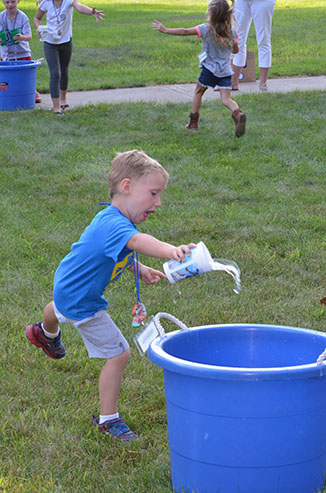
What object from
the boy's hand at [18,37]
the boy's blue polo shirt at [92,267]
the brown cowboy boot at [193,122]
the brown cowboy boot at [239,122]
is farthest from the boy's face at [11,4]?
the boy's blue polo shirt at [92,267]

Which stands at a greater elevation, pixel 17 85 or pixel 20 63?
pixel 20 63

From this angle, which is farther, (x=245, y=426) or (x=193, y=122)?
(x=193, y=122)

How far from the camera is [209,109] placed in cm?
892

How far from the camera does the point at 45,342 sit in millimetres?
3256

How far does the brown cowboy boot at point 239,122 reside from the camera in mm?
7355

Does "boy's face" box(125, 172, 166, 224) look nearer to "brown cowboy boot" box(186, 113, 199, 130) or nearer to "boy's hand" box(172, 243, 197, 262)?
"boy's hand" box(172, 243, 197, 262)

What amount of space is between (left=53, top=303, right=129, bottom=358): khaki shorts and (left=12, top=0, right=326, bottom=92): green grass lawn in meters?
8.44

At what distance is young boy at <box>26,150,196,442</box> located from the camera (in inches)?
104

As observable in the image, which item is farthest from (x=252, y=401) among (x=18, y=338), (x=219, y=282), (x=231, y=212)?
(x=231, y=212)

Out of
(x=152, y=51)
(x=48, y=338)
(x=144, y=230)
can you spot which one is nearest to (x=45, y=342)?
(x=48, y=338)

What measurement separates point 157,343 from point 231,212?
3074mm

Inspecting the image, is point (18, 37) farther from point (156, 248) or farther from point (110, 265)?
point (156, 248)

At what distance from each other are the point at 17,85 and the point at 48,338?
6.59 metres

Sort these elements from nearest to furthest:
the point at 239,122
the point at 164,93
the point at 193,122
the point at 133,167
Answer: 1. the point at 133,167
2. the point at 239,122
3. the point at 193,122
4. the point at 164,93
